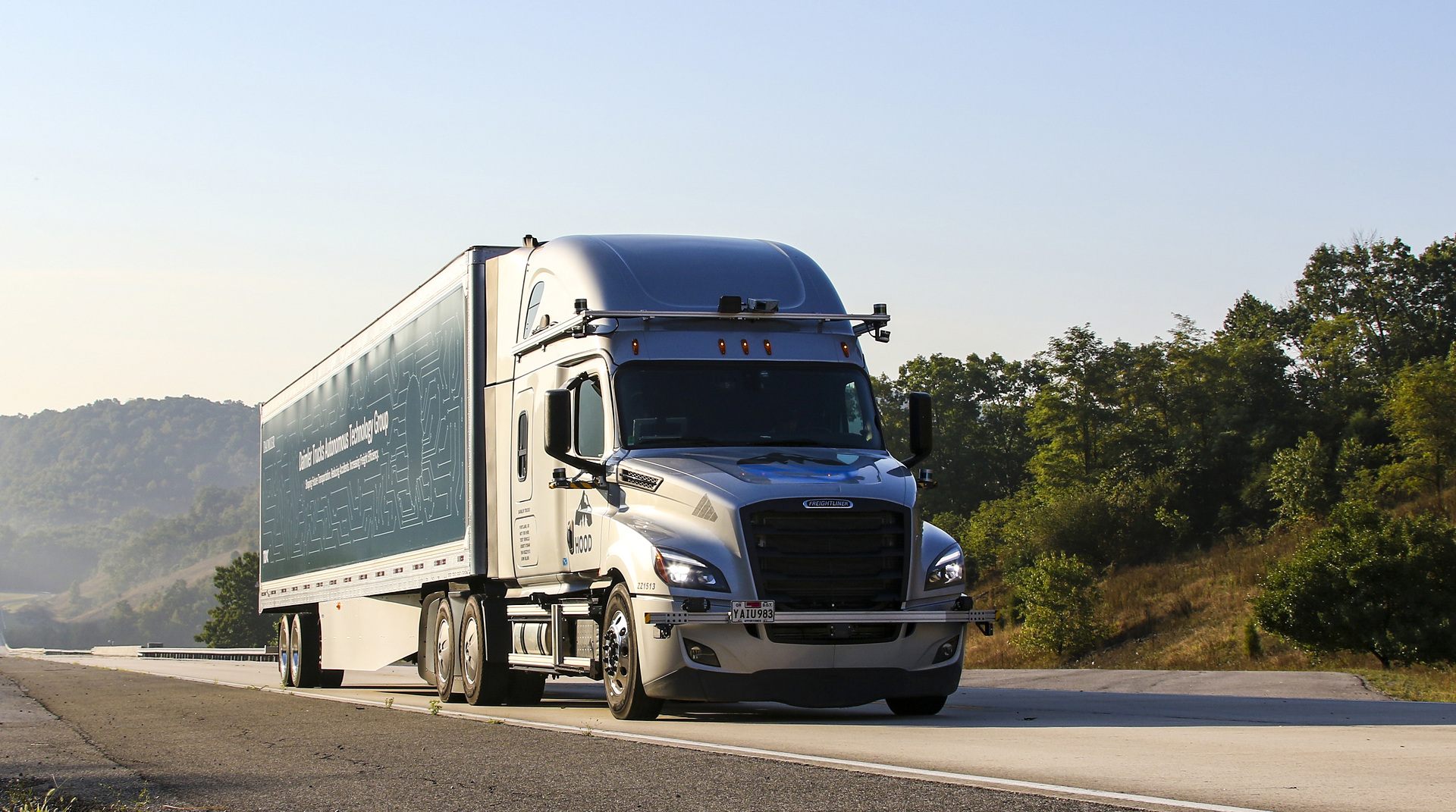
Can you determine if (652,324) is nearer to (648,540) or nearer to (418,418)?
(648,540)

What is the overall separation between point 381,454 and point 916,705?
873 centimetres

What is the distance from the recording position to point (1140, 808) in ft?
21.0

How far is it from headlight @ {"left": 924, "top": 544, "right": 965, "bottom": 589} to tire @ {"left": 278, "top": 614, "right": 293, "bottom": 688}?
15505 millimetres

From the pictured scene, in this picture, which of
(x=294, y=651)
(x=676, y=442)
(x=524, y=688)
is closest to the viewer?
(x=676, y=442)

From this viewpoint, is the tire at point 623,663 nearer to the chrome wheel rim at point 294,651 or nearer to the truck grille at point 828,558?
the truck grille at point 828,558

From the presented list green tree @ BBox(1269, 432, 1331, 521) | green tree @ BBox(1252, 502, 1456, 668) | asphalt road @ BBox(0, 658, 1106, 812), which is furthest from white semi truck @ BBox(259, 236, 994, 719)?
green tree @ BBox(1269, 432, 1331, 521)

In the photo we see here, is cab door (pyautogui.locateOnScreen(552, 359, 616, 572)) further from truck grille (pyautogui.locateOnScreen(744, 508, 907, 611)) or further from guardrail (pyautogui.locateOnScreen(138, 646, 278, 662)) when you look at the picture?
guardrail (pyautogui.locateOnScreen(138, 646, 278, 662))

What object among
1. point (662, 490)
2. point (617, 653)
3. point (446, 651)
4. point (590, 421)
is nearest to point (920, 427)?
point (662, 490)

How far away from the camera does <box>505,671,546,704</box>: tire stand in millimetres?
15344

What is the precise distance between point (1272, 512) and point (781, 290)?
78.1 meters

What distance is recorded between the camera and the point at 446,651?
16469 millimetres

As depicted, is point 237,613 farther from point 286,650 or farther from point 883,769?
point 883,769

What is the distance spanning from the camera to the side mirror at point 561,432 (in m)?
12.5

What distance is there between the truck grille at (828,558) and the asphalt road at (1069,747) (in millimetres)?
989
